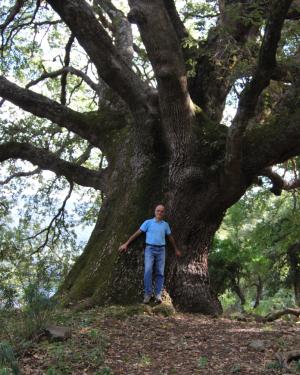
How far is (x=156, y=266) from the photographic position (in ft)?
27.3

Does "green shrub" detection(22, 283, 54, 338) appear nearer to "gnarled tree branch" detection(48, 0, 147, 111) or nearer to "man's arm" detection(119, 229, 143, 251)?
"man's arm" detection(119, 229, 143, 251)

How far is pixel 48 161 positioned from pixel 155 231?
363 cm

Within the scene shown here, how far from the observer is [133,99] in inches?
346

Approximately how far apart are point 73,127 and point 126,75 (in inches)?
93.4

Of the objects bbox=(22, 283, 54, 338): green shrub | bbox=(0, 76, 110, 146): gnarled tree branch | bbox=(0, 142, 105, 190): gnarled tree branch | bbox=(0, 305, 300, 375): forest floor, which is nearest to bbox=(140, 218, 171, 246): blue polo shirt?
bbox=(0, 305, 300, 375): forest floor

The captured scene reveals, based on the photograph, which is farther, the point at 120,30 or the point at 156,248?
the point at 120,30

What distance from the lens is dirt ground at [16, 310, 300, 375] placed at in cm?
532

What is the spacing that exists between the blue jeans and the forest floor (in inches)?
16.7

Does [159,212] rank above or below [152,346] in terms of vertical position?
above

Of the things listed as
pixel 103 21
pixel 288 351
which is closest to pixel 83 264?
pixel 288 351

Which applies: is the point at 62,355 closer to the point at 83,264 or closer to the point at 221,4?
the point at 83,264

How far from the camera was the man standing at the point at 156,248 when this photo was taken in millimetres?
8156

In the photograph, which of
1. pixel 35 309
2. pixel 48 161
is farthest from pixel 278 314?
pixel 48 161

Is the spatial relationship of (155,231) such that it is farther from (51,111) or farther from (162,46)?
(51,111)
